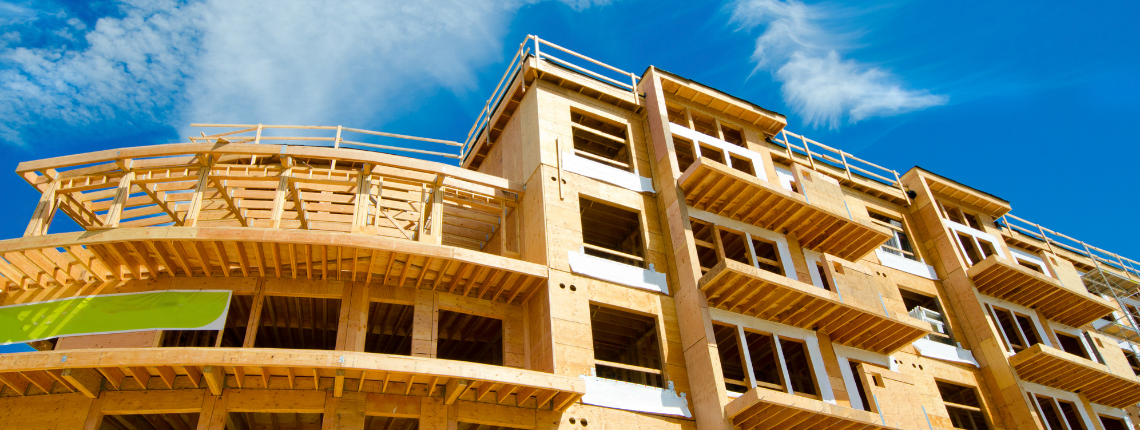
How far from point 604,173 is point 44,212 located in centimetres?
1607

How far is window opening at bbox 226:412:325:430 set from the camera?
71.2 ft

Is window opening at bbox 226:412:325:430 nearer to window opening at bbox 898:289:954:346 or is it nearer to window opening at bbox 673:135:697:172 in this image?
window opening at bbox 673:135:697:172

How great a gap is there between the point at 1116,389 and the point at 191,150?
36263 mm

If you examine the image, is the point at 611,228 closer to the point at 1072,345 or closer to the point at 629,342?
the point at 629,342

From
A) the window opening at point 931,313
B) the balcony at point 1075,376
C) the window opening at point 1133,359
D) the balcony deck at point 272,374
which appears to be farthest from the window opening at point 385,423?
the window opening at point 1133,359

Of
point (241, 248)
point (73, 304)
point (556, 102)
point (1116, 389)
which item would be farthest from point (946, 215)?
point (73, 304)

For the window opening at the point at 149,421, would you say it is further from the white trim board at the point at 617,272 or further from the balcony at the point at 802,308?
the balcony at the point at 802,308

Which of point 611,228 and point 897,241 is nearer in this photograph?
point 611,228

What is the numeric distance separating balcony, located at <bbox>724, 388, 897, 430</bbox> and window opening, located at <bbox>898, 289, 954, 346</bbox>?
9565 mm

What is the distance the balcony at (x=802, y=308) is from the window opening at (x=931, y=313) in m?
3.69

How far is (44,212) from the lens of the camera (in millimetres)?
18688

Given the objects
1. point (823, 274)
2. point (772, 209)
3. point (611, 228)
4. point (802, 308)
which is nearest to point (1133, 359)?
point (823, 274)

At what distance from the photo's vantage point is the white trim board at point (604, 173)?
24750 millimetres

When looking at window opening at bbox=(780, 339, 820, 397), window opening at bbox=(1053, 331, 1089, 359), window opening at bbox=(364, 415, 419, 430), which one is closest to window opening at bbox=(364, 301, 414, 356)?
window opening at bbox=(364, 415, 419, 430)
